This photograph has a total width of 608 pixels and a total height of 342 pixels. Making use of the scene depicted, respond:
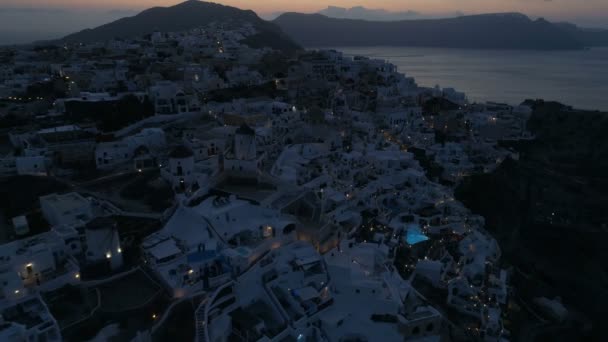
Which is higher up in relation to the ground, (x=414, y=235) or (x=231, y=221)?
(x=231, y=221)

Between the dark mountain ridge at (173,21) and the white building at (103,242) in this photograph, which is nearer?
the white building at (103,242)

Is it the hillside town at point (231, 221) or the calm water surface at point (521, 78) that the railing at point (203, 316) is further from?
the calm water surface at point (521, 78)

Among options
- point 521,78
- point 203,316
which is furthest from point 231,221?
point 521,78

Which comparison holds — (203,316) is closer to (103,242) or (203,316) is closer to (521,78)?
(103,242)

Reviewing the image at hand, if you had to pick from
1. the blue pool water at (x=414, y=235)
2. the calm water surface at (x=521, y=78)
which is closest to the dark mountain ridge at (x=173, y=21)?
the calm water surface at (x=521, y=78)

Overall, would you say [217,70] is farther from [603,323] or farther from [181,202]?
[603,323]

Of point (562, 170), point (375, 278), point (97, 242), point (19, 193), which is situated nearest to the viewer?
point (97, 242)

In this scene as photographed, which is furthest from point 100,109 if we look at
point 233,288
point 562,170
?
point 562,170
